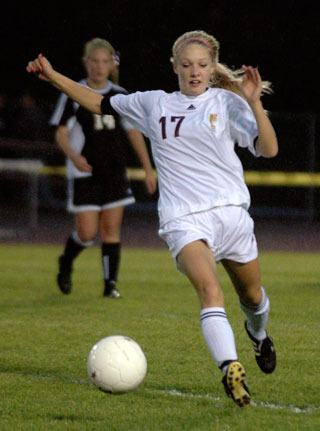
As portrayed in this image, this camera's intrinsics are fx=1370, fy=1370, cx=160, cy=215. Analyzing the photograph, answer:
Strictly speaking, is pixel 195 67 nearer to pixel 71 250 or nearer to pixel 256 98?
pixel 256 98

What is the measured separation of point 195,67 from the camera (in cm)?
800

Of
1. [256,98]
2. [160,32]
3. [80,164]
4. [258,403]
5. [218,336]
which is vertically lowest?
[160,32]

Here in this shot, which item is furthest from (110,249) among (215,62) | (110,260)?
(215,62)

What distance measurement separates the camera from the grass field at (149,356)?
729 cm

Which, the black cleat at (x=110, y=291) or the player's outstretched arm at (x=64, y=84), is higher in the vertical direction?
the player's outstretched arm at (x=64, y=84)

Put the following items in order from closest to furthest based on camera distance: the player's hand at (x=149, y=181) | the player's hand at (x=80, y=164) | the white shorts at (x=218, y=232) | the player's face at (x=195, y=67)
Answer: the white shorts at (x=218, y=232) < the player's face at (x=195, y=67) < the player's hand at (x=149, y=181) < the player's hand at (x=80, y=164)

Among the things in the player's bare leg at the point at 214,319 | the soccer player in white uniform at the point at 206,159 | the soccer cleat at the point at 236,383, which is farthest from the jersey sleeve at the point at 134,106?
the soccer cleat at the point at 236,383

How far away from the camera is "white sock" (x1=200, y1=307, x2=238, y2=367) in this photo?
7254 millimetres

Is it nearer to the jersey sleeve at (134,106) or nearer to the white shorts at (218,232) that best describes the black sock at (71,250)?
the jersey sleeve at (134,106)

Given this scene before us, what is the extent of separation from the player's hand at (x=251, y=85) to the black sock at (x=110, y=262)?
5.73m

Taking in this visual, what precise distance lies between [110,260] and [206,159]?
17.3ft

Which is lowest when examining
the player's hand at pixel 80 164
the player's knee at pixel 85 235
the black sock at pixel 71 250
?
the black sock at pixel 71 250

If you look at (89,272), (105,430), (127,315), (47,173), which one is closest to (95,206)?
(127,315)

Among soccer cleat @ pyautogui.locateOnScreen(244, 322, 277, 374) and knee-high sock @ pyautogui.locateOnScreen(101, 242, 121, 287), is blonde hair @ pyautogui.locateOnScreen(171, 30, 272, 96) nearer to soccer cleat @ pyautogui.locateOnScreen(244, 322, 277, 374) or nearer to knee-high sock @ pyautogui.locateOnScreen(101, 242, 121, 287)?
soccer cleat @ pyautogui.locateOnScreen(244, 322, 277, 374)
